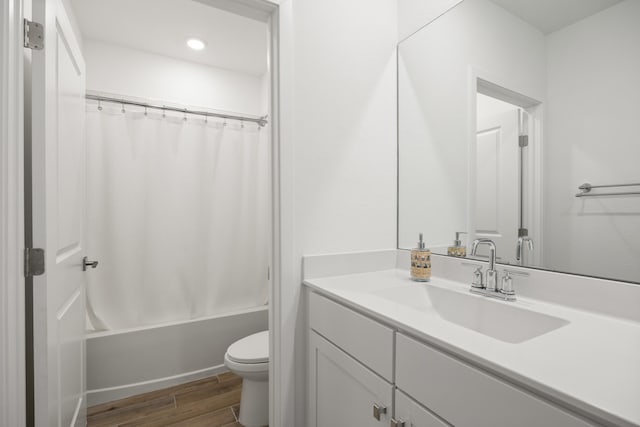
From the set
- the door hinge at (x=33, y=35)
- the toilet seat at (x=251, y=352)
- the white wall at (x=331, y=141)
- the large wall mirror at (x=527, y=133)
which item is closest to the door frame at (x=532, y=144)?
the large wall mirror at (x=527, y=133)

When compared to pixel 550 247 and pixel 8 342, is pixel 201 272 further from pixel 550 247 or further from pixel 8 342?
pixel 550 247

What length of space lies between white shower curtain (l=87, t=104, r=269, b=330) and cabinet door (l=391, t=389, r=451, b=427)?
1817mm

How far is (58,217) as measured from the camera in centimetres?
111

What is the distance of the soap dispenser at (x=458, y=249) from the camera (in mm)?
1272

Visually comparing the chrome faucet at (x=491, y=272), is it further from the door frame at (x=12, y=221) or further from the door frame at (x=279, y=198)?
the door frame at (x=12, y=221)

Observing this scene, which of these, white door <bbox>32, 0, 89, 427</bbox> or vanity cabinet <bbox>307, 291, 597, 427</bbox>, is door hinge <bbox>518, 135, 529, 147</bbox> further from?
white door <bbox>32, 0, 89, 427</bbox>

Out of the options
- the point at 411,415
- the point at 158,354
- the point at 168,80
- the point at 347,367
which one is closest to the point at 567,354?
the point at 411,415

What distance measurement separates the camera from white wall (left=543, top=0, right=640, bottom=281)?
83cm

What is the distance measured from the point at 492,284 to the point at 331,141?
0.83 m

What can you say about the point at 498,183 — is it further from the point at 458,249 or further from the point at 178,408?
the point at 178,408

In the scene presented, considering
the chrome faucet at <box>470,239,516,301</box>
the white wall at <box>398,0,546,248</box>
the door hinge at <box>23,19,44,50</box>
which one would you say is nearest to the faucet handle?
the chrome faucet at <box>470,239,516,301</box>

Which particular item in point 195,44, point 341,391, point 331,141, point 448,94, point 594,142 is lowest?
point 341,391

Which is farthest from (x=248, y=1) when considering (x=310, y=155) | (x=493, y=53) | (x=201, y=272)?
(x=201, y=272)

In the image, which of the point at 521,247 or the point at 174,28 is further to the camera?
the point at 174,28
